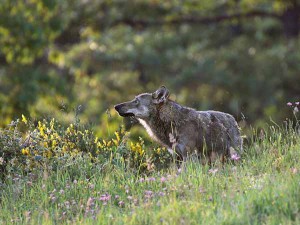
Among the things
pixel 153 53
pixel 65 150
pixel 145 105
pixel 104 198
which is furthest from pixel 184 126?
pixel 153 53

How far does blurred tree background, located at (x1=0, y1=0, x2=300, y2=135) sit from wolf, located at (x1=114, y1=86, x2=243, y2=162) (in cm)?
1301

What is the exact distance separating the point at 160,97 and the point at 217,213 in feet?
13.4

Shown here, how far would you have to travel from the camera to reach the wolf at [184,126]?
11.5 m

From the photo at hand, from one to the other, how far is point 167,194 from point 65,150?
8.35 feet

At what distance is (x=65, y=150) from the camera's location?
1106 centimetres

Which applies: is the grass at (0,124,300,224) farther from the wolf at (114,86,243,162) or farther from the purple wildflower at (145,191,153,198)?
the wolf at (114,86,243,162)

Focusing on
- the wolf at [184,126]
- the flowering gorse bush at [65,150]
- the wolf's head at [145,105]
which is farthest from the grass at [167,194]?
the wolf's head at [145,105]

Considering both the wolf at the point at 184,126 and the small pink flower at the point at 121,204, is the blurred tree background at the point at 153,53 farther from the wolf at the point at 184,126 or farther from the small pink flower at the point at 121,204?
the small pink flower at the point at 121,204

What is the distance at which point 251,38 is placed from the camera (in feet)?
109

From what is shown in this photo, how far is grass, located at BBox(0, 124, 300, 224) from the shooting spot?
8008 millimetres

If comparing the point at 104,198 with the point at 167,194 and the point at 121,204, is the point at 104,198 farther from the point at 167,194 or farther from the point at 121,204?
the point at 167,194

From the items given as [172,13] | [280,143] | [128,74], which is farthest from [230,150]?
[172,13]

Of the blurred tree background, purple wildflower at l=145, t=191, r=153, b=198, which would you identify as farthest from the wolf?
the blurred tree background

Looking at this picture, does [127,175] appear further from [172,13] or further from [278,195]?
[172,13]
